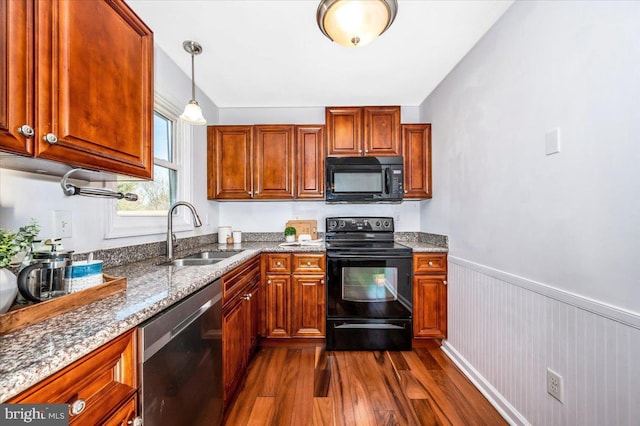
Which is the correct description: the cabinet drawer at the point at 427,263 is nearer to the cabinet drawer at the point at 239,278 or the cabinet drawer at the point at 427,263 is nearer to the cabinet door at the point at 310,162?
the cabinet door at the point at 310,162

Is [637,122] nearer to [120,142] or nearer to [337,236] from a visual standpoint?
[120,142]

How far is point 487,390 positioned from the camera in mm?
1710

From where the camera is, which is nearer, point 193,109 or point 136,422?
point 136,422

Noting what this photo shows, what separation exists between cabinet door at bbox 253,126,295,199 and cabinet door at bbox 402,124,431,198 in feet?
3.93

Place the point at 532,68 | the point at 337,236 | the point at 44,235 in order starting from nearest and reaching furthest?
the point at 44,235 → the point at 532,68 → the point at 337,236

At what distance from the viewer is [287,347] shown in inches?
93.0

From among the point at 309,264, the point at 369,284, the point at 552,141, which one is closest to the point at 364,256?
the point at 369,284

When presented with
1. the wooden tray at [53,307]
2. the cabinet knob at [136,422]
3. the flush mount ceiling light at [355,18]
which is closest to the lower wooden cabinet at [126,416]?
the cabinet knob at [136,422]

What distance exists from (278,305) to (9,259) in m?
1.85

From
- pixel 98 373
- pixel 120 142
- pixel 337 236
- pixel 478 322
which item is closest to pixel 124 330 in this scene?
pixel 98 373

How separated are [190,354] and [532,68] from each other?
218cm

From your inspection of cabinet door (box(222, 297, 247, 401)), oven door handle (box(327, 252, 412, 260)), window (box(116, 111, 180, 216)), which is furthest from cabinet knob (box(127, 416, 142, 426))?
oven door handle (box(327, 252, 412, 260))

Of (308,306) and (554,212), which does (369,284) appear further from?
(554,212)

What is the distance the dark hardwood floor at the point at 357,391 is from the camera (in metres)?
1.54
